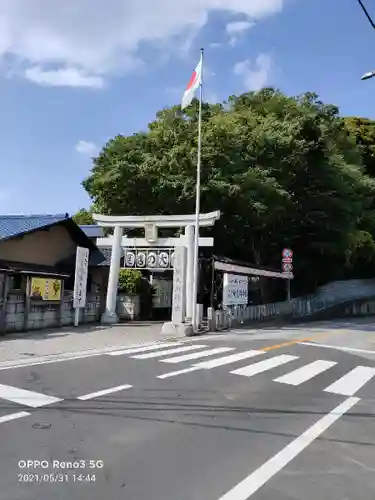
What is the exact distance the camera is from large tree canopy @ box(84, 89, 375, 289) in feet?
95.0

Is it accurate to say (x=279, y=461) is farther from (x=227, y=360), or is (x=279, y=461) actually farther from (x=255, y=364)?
(x=227, y=360)

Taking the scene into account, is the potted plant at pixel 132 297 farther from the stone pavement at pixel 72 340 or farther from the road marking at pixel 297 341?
the road marking at pixel 297 341

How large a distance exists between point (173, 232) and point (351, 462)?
27892mm

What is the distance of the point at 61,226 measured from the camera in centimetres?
2806

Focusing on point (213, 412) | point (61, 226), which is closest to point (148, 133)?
point (61, 226)

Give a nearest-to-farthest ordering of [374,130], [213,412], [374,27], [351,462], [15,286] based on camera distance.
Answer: [351,462], [213,412], [374,27], [15,286], [374,130]

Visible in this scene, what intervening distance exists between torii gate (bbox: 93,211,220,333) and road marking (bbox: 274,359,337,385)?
842 centimetres

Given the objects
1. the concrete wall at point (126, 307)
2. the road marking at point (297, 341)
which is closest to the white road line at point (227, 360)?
the road marking at point (297, 341)

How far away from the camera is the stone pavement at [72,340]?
1383cm

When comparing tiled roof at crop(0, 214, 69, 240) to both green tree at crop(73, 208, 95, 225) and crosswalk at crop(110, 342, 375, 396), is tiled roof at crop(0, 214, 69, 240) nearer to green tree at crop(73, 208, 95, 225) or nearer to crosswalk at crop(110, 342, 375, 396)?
crosswalk at crop(110, 342, 375, 396)

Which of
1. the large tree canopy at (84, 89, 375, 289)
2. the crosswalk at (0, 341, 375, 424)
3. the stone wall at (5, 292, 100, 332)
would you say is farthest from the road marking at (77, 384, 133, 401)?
the large tree canopy at (84, 89, 375, 289)

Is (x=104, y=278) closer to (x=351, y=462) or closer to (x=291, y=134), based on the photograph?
(x=291, y=134)

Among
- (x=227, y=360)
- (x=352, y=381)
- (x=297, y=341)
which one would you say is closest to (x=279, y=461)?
(x=352, y=381)

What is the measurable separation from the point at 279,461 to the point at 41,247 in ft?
75.9
